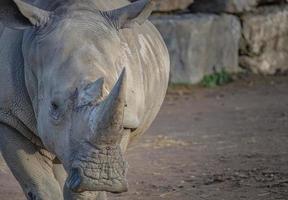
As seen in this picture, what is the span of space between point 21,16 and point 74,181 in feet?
3.86

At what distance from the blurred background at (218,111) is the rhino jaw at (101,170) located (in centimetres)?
238

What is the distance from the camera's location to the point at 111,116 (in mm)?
4883

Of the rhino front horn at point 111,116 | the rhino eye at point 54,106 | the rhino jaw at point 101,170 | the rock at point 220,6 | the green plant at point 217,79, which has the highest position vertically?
the rhino front horn at point 111,116

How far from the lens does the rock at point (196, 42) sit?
44.7 ft

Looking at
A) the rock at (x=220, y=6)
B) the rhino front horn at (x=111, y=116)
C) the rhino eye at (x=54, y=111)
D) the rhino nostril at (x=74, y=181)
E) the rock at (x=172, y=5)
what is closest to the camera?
the rhino front horn at (x=111, y=116)

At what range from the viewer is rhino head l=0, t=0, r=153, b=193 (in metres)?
4.94

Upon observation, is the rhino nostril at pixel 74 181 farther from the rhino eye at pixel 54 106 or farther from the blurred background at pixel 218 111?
the blurred background at pixel 218 111

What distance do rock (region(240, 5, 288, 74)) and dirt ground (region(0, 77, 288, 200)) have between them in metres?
0.59

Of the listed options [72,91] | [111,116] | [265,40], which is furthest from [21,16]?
[265,40]

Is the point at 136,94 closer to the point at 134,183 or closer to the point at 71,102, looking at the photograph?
the point at 71,102

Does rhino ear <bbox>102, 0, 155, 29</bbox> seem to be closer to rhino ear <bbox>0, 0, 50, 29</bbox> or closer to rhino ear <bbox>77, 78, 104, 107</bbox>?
rhino ear <bbox>0, 0, 50, 29</bbox>

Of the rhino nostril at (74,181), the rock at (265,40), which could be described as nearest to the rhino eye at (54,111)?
the rhino nostril at (74,181)

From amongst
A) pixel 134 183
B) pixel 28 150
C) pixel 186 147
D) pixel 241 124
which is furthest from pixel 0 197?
pixel 241 124

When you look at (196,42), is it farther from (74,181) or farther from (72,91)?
(74,181)
